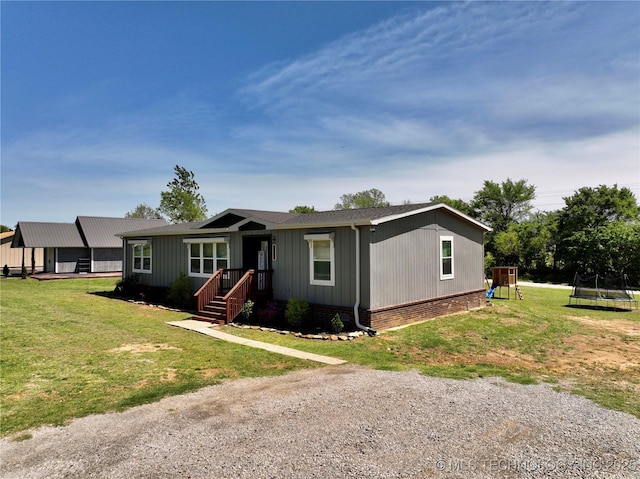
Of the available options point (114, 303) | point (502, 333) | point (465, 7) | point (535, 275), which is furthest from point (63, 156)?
point (535, 275)

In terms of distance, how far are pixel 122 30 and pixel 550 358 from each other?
51.0 feet

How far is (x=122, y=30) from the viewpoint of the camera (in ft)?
42.3

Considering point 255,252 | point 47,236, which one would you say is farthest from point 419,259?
point 47,236

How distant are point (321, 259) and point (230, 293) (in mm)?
3010

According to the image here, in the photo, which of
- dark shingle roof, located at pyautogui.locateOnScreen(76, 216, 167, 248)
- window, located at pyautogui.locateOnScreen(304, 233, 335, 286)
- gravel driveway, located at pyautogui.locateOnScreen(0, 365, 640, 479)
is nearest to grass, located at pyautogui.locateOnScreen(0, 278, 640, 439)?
gravel driveway, located at pyautogui.locateOnScreen(0, 365, 640, 479)

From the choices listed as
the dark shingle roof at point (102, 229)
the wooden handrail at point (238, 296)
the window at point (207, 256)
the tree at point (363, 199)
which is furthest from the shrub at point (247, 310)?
the tree at point (363, 199)

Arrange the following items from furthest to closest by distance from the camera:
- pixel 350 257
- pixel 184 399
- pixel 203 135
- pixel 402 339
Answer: pixel 203 135 → pixel 350 257 → pixel 402 339 → pixel 184 399

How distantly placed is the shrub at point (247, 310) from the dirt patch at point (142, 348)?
3.19 metres

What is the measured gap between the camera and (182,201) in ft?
154

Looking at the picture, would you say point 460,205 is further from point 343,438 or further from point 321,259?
point 343,438

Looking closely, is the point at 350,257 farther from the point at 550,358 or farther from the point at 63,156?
the point at 63,156

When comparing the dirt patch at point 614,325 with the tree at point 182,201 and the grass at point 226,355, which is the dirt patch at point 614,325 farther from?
the tree at point 182,201

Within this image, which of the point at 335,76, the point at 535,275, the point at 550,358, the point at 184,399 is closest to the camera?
the point at 184,399

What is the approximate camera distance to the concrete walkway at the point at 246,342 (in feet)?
26.6
